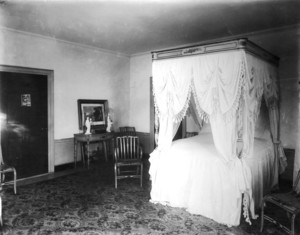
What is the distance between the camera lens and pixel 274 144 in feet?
14.4

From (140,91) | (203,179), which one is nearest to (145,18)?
(203,179)

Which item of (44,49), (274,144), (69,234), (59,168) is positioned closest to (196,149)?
(274,144)

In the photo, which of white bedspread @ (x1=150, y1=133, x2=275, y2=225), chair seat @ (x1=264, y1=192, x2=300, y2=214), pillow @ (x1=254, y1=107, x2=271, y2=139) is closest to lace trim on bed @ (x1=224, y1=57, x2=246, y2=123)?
white bedspread @ (x1=150, y1=133, x2=275, y2=225)

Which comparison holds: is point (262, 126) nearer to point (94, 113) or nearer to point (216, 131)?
point (216, 131)

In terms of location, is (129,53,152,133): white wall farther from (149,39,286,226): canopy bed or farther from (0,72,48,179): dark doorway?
(149,39,286,226): canopy bed

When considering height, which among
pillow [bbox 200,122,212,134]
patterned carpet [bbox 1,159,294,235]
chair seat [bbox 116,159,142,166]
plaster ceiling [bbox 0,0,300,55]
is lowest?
patterned carpet [bbox 1,159,294,235]

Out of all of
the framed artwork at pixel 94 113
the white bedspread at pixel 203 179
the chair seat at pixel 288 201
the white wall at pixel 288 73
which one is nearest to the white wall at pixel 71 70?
the framed artwork at pixel 94 113

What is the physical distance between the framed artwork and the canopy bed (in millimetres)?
2830

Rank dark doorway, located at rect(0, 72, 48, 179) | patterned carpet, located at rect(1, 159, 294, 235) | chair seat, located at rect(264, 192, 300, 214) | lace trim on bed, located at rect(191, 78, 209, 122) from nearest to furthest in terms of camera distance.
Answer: chair seat, located at rect(264, 192, 300, 214)
patterned carpet, located at rect(1, 159, 294, 235)
lace trim on bed, located at rect(191, 78, 209, 122)
dark doorway, located at rect(0, 72, 48, 179)

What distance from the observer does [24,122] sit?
16.6ft

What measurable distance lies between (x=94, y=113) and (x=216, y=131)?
3.89m

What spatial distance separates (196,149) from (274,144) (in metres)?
1.70

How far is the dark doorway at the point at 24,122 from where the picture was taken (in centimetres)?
483

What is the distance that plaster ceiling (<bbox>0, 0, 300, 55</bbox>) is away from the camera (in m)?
3.62
